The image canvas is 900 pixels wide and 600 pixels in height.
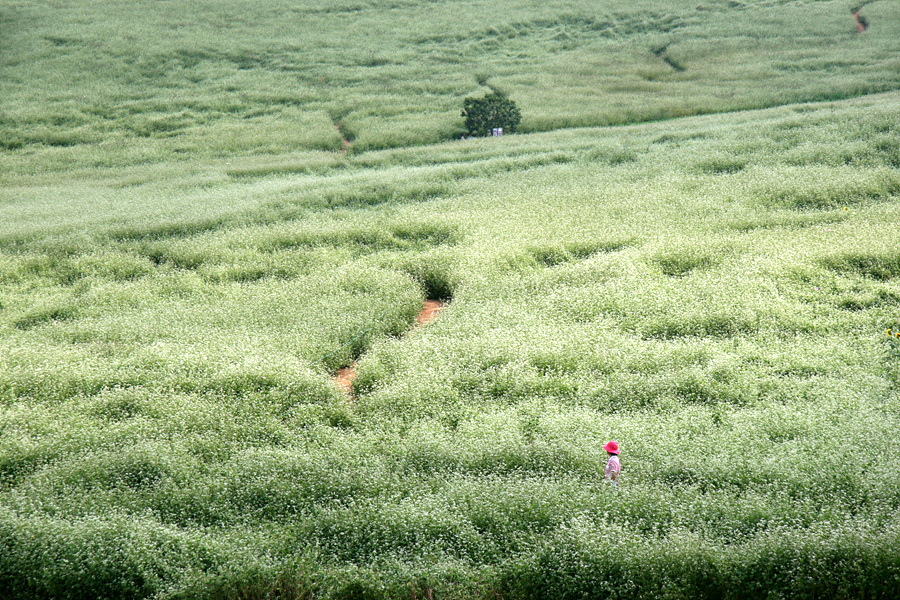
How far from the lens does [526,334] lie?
1110 centimetres

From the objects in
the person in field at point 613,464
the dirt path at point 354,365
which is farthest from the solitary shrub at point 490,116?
the person in field at point 613,464

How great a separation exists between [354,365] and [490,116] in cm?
2318

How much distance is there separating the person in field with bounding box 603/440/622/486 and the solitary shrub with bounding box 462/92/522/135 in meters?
26.0

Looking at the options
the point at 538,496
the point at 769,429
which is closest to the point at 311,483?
the point at 538,496

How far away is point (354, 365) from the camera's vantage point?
11.1 meters

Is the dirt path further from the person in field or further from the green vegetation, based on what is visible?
the person in field

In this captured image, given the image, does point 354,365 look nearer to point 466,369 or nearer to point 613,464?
point 466,369

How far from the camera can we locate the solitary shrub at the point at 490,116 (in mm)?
31703

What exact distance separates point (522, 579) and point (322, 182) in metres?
19.1

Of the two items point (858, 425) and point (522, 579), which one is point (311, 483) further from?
point (858, 425)

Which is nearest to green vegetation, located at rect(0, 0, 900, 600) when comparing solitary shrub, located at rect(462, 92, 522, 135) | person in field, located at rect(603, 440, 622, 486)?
person in field, located at rect(603, 440, 622, 486)

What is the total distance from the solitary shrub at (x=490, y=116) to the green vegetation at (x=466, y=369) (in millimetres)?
4415

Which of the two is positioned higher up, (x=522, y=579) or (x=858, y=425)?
(x=858, y=425)

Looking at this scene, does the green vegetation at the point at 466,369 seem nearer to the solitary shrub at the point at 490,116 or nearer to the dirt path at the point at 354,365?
the dirt path at the point at 354,365
